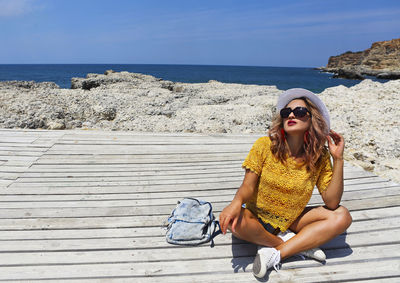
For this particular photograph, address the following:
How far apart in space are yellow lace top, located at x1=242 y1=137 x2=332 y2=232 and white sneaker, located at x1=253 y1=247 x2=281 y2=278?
240mm

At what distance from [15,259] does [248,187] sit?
177 cm

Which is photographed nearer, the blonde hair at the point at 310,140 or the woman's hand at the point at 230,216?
the woman's hand at the point at 230,216

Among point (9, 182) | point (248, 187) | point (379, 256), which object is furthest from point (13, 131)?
point (379, 256)

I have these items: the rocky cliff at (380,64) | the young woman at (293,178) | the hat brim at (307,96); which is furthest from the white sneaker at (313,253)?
the rocky cliff at (380,64)

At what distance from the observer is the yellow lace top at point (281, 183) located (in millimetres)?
2229

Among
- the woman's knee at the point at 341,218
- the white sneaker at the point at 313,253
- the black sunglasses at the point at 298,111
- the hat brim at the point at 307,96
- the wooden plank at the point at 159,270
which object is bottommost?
the wooden plank at the point at 159,270

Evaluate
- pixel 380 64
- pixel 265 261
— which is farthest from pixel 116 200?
pixel 380 64

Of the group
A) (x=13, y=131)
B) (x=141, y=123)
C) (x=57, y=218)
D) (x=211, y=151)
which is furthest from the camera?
(x=141, y=123)

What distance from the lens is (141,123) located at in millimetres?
7617

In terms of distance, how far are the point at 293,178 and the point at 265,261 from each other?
24.2 inches

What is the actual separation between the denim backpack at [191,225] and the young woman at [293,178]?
0.34m

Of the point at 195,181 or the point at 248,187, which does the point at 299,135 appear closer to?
the point at 248,187

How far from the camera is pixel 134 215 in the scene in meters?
2.86

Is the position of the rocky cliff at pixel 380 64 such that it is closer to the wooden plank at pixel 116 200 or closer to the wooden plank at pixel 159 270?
the wooden plank at pixel 116 200
